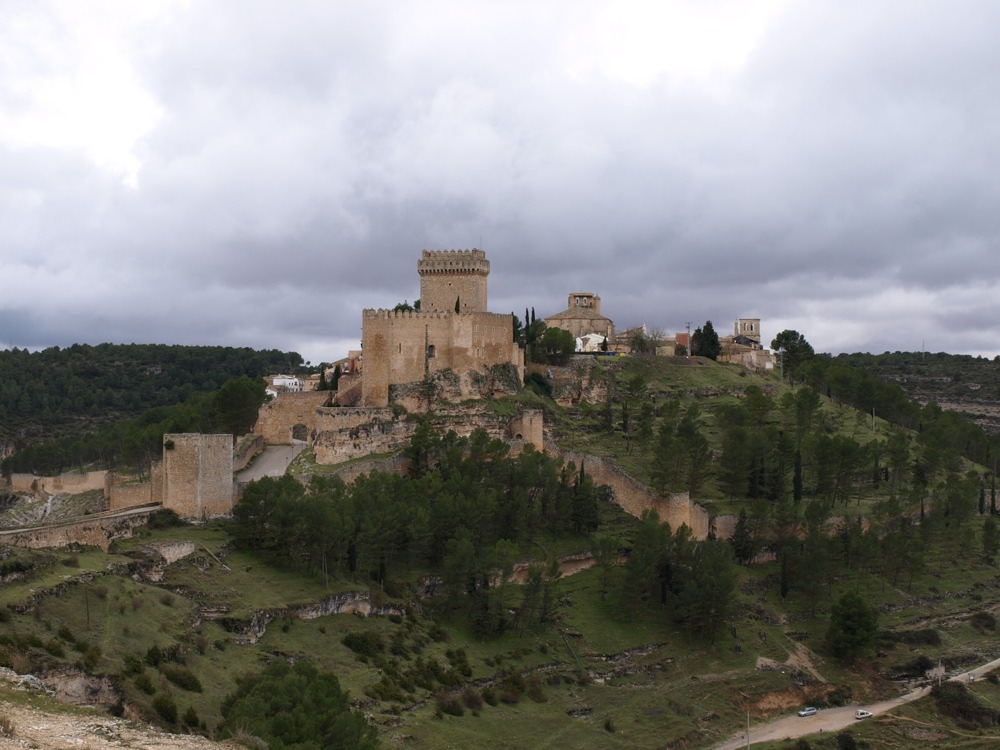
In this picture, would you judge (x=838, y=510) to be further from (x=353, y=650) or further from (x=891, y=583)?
(x=353, y=650)

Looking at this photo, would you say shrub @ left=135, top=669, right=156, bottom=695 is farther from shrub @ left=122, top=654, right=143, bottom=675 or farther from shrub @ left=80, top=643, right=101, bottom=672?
shrub @ left=80, top=643, right=101, bottom=672

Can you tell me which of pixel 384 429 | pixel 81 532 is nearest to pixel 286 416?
pixel 384 429

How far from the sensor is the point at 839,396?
83.9 metres

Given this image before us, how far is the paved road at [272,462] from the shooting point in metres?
51.3

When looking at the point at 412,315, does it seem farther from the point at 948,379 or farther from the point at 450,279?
the point at 948,379

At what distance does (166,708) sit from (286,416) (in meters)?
33.7

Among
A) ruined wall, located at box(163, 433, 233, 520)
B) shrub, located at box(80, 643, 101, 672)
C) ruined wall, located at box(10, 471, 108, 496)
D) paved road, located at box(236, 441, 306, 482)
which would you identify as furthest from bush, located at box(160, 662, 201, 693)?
ruined wall, located at box(10, 471, 108, 496)

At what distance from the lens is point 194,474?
43156 mm

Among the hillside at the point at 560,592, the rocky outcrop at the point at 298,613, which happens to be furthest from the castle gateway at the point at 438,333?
the rocky outcrop at the point at 298,613

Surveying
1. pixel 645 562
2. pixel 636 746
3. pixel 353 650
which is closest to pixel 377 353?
pixel 645 562

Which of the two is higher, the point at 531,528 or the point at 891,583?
the point at 531,528

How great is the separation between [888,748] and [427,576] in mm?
19791

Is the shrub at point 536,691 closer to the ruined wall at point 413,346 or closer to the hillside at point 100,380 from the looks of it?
the ruined wall at point 413,346

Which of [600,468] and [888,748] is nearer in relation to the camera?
[888,748]
